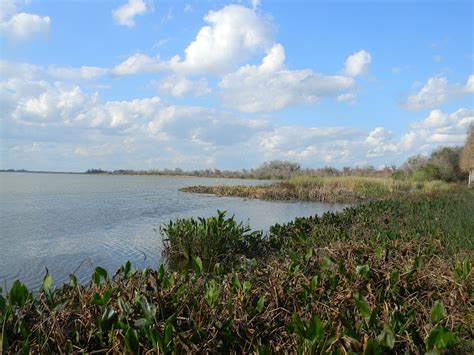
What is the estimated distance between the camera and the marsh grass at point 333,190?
30.1m

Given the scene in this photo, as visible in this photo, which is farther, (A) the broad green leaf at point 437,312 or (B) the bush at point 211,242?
(B) the bush at point 211,242

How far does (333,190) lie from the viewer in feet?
103

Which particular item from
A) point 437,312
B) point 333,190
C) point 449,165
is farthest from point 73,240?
point 449,165

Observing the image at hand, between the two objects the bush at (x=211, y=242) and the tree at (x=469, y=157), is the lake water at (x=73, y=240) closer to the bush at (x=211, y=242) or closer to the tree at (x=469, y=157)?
the bush at (x=211, y=242)

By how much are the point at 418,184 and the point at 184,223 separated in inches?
1231

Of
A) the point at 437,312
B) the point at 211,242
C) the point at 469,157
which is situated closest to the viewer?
the point at 437,312

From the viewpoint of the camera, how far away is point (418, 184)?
36156 mm

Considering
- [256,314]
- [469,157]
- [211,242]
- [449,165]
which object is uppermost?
[469,157]

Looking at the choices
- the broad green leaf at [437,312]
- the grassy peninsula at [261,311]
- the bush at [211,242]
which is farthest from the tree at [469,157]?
the broad green leaf at [437,312]

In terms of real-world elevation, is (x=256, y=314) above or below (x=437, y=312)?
below

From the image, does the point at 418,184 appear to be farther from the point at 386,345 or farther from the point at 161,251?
the point at 386,345

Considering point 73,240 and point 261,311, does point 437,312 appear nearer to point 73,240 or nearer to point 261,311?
point 261,311

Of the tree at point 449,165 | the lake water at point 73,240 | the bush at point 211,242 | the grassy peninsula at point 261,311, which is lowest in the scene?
the lake water at point 73,240

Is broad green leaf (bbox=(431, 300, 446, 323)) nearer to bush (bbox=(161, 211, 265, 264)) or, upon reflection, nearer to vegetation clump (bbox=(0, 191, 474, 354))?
vegetation clump (bbox=(0, 191, 474, 354))
